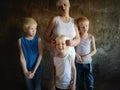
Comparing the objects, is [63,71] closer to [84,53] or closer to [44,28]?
A: [84,53]

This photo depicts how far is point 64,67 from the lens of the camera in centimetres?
274

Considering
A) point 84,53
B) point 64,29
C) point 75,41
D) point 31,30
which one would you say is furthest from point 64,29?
point 84,53

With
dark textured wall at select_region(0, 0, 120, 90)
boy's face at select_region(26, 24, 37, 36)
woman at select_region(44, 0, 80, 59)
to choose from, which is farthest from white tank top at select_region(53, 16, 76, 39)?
dark textured wall at select_region(0, 0, 120, 90)

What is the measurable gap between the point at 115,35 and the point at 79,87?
1104mm

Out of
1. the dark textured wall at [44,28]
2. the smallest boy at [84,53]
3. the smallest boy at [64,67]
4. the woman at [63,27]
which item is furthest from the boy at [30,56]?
the dark textured wall at [44,28]

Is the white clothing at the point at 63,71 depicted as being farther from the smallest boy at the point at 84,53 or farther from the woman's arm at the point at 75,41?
the smallest boy at the point at 84,53

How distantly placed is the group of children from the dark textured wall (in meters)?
0.67

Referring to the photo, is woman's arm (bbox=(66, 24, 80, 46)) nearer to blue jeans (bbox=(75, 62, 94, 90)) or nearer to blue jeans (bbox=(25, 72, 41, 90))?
blue jeans (bbox=(75, 62, 94, 90))

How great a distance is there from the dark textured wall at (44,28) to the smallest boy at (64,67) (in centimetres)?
91

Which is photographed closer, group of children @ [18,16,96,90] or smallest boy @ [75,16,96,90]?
group of children @ [18,16,96,90]

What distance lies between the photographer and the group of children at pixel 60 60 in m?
2.75

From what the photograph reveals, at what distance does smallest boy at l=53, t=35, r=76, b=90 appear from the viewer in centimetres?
272

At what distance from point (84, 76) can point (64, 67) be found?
21.2 inches

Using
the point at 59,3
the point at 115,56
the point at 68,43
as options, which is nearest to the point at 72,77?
the point at 68,43
